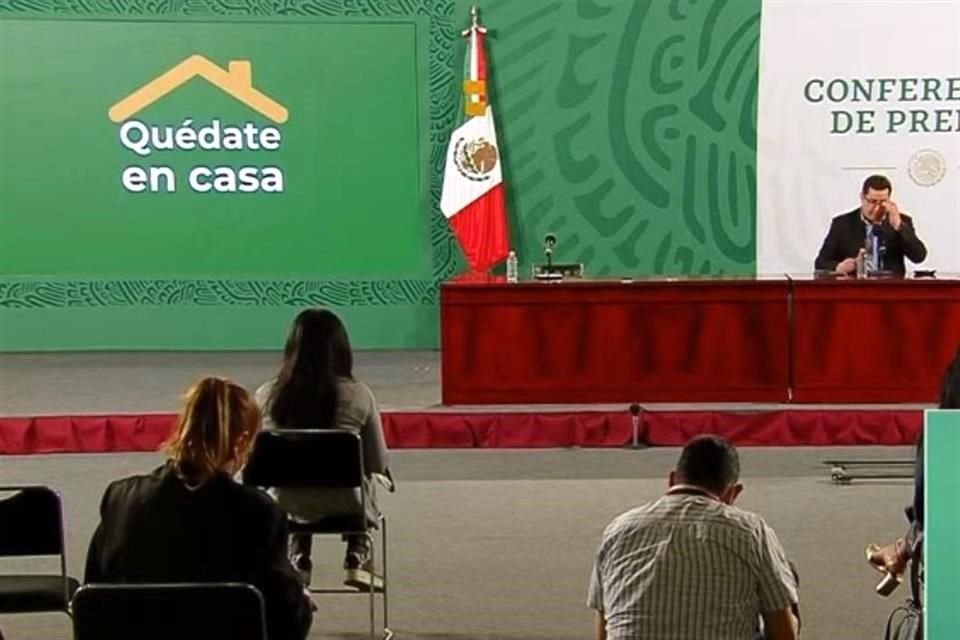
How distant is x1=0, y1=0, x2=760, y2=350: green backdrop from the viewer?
345 inches

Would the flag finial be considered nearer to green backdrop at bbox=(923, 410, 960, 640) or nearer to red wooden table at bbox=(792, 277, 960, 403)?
red wooden table at bbox=(792, 277, 960, 403)

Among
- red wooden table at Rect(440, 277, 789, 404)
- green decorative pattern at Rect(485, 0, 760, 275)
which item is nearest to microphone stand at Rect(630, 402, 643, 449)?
red wooden table at Rect(440, 277, 789, 404)

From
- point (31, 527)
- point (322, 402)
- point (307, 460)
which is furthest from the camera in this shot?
point (322, 402)

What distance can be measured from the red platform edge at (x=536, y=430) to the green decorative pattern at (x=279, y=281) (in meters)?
2.38

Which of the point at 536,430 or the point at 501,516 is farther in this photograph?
the point at 536,430

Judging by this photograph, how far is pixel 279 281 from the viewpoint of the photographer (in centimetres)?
895

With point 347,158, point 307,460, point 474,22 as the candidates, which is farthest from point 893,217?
point 307,460

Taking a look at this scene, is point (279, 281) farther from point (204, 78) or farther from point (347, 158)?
point (204, 78)

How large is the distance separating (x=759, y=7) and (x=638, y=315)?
320 centimetres

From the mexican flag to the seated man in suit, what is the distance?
7.94 ft

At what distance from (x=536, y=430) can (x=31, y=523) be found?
12.1 ft

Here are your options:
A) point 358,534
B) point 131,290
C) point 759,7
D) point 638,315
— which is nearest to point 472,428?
point 638,315

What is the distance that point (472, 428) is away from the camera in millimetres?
6621

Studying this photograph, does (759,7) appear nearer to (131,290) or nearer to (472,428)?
(472,428)
